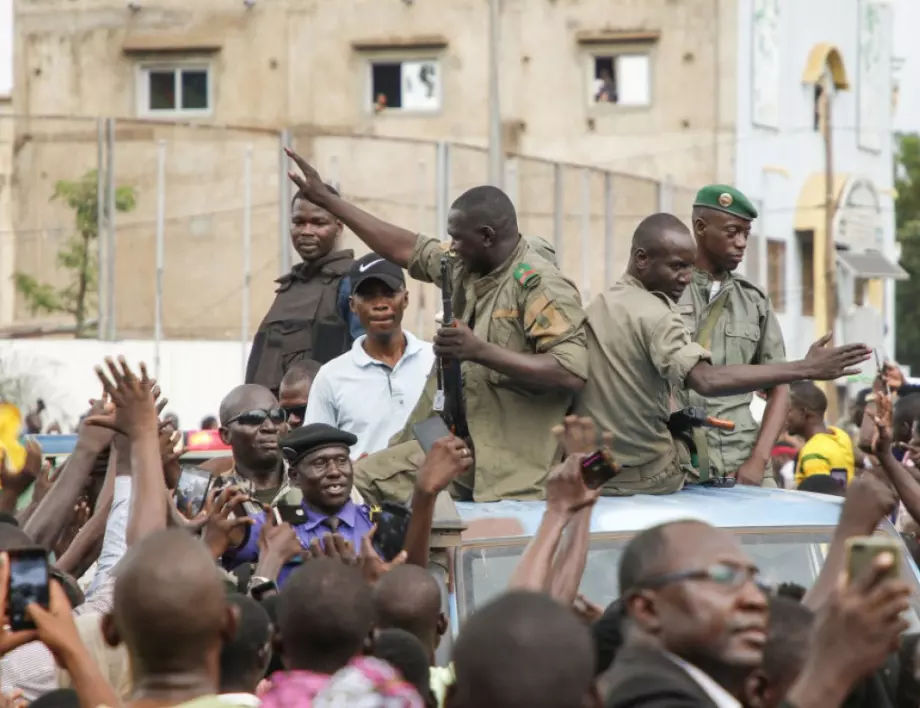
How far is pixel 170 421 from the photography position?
689cm

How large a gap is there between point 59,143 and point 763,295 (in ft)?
73.3

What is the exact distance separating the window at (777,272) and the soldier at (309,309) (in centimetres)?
2661

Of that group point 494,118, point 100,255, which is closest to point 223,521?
point 494,118

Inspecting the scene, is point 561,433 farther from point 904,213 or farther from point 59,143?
point 904,213

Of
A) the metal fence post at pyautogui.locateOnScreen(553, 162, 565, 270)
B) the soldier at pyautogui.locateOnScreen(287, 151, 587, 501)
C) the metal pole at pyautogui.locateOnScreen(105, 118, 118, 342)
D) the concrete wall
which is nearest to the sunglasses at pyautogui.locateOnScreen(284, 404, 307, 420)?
the soldier at pyautogui.locateOnScreen(287, 151, 587, 501)

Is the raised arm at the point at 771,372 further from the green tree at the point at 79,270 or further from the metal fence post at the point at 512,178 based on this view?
the metal fence post at the point at 512,178

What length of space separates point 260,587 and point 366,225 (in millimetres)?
2428

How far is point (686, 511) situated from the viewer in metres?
6.61

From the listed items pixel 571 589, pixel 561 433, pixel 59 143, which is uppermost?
pixel 59 143

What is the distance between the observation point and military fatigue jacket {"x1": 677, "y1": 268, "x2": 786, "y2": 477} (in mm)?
8188

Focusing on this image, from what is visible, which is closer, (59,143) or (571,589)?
(571,589)

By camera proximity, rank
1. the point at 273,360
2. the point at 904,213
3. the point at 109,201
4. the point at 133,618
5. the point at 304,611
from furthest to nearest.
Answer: the point at 904,213, the point at 109,201, the point at 273,360, the point at 304,611, the point at 133,618

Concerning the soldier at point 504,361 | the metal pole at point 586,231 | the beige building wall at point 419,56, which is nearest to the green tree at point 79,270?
the beige building wall at point 419,56

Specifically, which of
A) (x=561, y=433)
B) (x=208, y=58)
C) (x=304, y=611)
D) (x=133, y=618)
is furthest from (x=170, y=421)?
(x=208, y=58)
